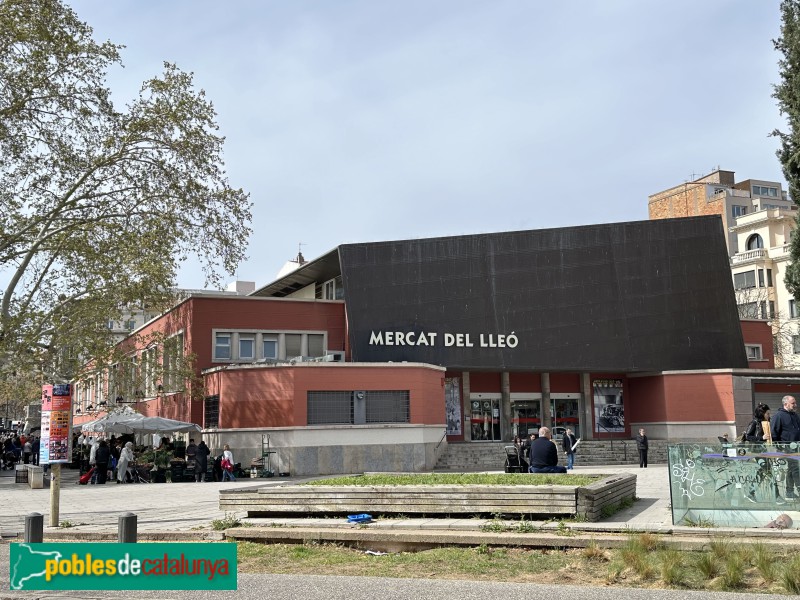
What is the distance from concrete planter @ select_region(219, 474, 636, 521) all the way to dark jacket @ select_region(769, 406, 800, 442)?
2.73 meters

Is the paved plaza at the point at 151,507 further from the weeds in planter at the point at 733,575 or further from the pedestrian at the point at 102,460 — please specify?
the weeds in planter at the point at 733,575

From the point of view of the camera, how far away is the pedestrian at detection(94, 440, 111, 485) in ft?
96.4

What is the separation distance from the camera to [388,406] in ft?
109

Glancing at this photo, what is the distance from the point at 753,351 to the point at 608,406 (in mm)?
10124

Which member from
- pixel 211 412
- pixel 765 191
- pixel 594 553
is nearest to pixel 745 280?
pixel 765 191

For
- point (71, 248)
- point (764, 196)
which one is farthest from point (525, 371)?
point (764, 196)

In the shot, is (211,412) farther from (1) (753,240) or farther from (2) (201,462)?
(1) (753,240)

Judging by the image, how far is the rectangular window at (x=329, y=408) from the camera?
32.3m

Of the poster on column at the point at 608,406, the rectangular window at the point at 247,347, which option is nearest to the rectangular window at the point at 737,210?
the poster on column at the point at 608,406

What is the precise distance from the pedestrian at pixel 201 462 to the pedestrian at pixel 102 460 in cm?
311

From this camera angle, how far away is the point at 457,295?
39.1m

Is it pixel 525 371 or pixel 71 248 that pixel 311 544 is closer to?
pixel 71 248

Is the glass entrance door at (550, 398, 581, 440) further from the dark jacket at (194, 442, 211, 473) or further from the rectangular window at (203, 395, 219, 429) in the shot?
the dark jacket at (194, 442, 211, 473)

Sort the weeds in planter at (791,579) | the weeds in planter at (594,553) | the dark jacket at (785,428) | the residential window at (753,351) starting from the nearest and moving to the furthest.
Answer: the weeds in planter at (791,579) < the weeds in planter at (594,553) < the dark jacket at (785,428) < the residential window at (753,351)
